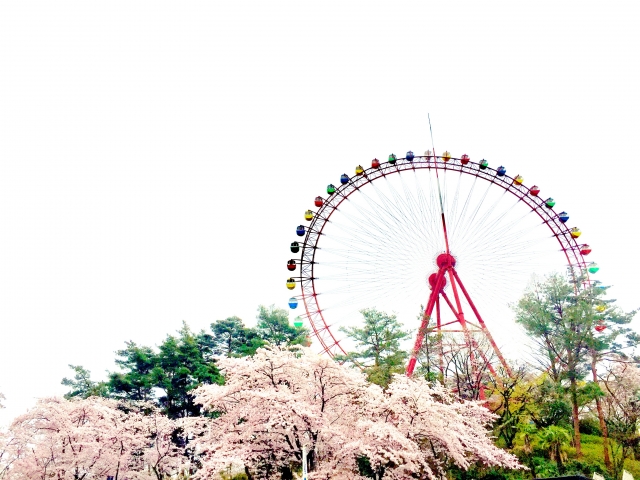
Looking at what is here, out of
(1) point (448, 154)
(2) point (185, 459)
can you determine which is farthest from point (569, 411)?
(2) point (185, 459)

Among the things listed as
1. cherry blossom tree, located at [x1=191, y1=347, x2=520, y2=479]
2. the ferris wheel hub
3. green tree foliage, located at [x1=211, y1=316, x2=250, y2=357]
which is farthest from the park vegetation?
green tree foliage, located at [x1=211, y1=316, x2=250, y2=357]

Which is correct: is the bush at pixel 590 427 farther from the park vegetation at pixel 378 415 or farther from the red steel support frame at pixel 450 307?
the red steel support frame at pixel 450 307

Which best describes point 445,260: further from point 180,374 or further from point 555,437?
point 180,374

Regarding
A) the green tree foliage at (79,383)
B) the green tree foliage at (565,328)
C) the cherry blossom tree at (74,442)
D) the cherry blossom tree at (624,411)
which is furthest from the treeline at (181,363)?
the cherry blossom tree at (624,411)

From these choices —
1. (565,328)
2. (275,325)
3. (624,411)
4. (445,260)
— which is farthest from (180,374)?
(624,411)

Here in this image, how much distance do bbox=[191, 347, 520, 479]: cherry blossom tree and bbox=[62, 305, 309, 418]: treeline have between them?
369 inches

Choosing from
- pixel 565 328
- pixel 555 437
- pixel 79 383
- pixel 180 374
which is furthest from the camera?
pixel 79 383

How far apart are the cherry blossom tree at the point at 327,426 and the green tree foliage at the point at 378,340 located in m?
5.01

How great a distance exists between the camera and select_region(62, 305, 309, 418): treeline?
27219 mm

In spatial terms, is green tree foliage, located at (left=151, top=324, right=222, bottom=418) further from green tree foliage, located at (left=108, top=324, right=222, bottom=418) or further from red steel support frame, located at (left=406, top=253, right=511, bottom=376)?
red steel support frame, located at (left=406, top=253, right=511, bottom=376)

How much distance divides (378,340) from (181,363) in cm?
1162

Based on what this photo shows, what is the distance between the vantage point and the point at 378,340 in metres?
24.5

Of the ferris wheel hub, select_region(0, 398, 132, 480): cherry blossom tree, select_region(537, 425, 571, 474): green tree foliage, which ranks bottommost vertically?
select_region(0, 398, 132, 480): cherry blossom tree

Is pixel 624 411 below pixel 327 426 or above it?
above
